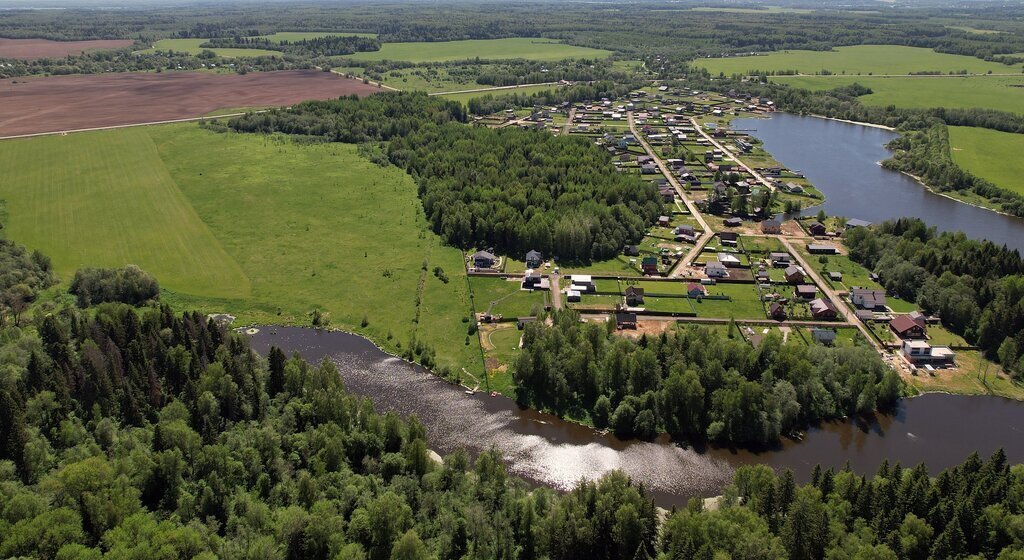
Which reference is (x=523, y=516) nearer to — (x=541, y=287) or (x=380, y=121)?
(x=541, y=287)

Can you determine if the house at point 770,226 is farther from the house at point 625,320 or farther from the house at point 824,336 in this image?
the house at point 625,320

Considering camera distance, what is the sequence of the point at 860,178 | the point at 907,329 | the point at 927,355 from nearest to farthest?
1. the point at 927,355
2. the point at 907,329
3. the point at 860,178

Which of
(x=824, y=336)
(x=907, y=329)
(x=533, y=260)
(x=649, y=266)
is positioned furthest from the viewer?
(x=533, y=260)

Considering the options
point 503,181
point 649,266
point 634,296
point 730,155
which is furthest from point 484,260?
point 730,155

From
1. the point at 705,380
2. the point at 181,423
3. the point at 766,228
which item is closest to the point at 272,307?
the point at 181,423

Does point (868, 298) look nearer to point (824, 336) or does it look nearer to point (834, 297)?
point (834, 297)

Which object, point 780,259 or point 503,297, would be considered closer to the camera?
point 503,297

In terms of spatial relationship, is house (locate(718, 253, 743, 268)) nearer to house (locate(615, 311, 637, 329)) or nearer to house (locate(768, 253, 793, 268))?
house (locate(768, 253, 793, 268))

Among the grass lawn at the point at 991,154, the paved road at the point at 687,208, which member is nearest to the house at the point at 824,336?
the paved road at the point at 687,208
